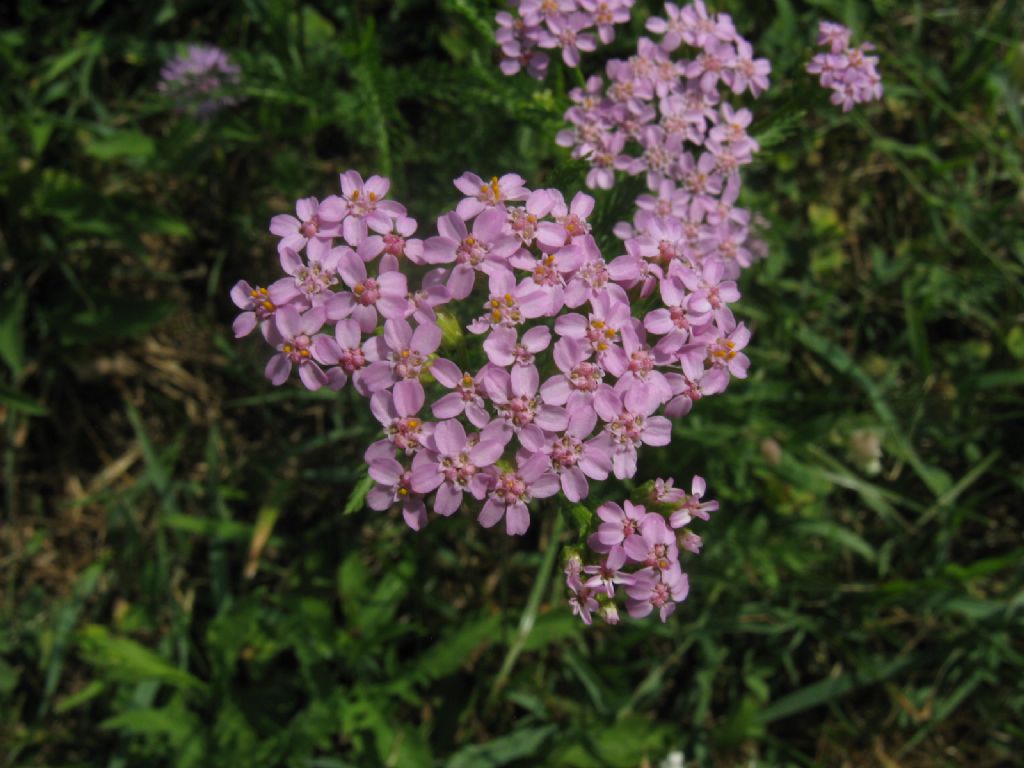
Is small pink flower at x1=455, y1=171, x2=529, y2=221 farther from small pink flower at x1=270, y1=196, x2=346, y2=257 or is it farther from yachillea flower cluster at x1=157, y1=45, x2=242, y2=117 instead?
yachillea flower cluster at x1=157, y1=45, x2=242, y2=117

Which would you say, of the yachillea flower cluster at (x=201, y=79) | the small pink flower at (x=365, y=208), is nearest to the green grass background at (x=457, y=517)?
the yachillea flower cluster at (x=201, y=79)

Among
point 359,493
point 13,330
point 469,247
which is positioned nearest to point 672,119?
point 469,247

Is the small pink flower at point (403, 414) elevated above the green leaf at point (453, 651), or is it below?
above

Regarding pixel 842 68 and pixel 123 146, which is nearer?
pixel 842 68

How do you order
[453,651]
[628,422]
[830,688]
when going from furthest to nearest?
[830,688], [453,651], [628,422]

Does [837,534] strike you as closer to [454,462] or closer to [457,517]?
[457,517]

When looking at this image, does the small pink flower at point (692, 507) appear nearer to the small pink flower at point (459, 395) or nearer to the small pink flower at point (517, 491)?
the small pink flower at point (517, 491)
